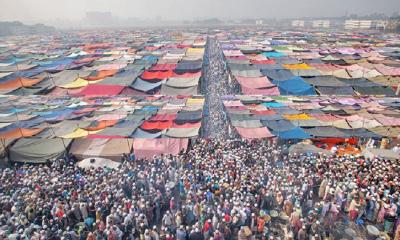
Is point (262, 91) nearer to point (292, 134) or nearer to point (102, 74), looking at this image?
point (292, 134)

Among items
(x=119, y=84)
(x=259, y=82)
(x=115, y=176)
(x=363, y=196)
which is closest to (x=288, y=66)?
(x=259, y=82)

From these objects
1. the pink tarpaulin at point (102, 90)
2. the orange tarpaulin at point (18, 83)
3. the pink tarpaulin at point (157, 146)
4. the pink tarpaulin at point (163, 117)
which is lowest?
the pink tarpaulin at point (157, 146)

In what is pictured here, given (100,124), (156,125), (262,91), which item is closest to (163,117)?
(156,125)

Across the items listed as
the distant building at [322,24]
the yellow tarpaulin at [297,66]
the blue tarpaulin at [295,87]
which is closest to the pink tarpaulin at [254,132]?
the blue tarpaulin at [295,87]

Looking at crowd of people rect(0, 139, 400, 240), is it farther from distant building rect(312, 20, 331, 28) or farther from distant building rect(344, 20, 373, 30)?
distant building rect(312, 20, 331, 28)

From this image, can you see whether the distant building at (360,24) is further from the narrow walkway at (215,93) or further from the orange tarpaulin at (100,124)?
the orange tarpaulin at (100,124)

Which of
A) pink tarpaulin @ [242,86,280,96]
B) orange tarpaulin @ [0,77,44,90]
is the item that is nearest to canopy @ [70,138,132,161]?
pink tarpaulin @ [242,86,280,96]

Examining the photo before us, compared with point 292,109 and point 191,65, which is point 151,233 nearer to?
point 292,109
